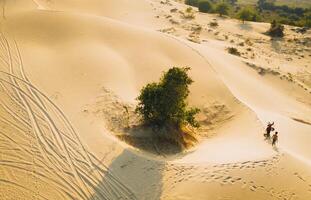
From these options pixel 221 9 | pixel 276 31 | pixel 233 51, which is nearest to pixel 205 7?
pixel 221 9

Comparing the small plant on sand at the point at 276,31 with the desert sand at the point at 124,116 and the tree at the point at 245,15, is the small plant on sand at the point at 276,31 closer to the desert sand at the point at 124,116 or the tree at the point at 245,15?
the tree at the point at 245,15

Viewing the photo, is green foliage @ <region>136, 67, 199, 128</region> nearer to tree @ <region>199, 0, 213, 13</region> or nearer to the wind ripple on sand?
the wind ripple on sand

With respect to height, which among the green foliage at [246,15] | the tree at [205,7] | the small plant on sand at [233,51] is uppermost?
the tree at [205,7]

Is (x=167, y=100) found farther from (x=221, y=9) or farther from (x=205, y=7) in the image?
(x=205, y=7)

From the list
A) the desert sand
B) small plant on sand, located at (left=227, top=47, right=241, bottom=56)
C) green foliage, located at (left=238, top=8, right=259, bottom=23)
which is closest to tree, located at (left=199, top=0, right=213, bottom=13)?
green foliage, located at (left=238, top=8, right=259, bottom=23)

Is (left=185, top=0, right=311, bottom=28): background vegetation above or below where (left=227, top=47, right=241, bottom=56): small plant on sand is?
above

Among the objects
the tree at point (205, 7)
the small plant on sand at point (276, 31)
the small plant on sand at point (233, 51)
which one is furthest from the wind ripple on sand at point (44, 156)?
the tree at point (205, 7)
